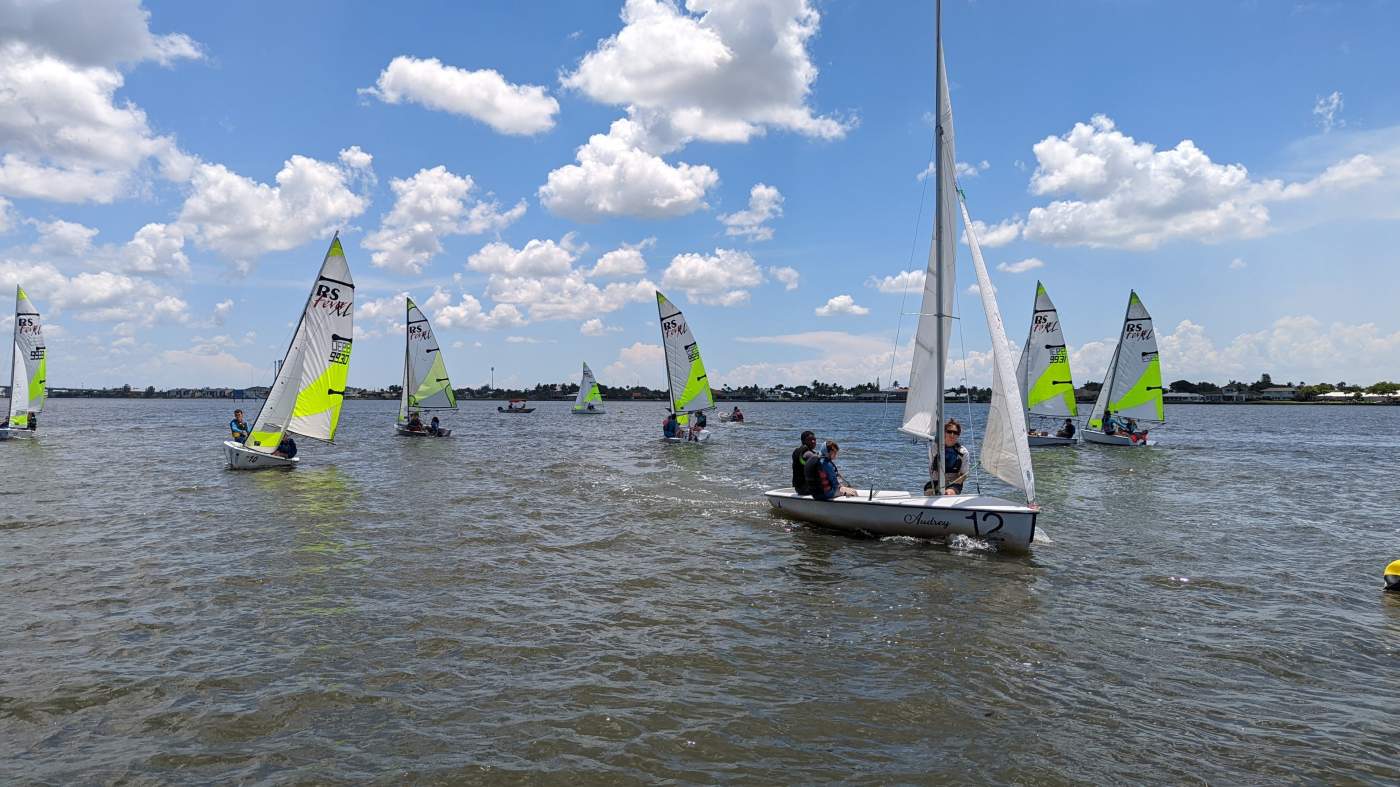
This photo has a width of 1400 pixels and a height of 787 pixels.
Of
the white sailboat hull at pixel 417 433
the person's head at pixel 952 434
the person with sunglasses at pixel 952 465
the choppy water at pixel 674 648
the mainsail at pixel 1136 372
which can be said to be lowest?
the choppy water at pixel 674 648

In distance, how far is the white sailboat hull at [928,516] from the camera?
41.6 ft

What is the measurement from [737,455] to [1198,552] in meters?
21.9

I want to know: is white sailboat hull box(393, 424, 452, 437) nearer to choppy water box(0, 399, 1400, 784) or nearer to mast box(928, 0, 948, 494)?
choppy water box(0, 399, 1400, 784)

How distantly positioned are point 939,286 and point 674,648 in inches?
367

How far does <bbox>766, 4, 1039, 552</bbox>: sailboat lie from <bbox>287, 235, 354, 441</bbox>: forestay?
17.2 metres

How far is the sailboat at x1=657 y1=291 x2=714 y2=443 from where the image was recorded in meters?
40.3

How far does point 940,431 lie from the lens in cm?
1442

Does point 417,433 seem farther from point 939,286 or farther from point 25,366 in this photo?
point 939,286

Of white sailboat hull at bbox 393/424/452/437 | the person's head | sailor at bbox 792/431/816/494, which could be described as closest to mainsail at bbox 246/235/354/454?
sailor at bbox 792/431/816/494

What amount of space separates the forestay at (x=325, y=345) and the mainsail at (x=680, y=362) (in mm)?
17523

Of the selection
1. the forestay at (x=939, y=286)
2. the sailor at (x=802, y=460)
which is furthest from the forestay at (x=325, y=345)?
the forestay at (x=939, y=286)

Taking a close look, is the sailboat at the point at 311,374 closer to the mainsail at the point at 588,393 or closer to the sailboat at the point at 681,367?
the sailboat at the point at 681,367

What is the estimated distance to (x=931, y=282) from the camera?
586 inches

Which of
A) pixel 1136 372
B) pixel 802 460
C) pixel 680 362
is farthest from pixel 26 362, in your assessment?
pixel 1136 372
